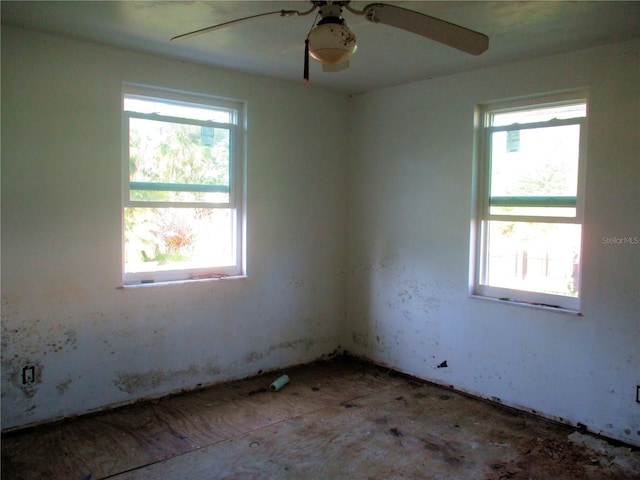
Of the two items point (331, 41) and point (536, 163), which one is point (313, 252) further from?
point (331, 41)

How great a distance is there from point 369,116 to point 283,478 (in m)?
3.36

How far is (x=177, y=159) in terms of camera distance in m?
3.86

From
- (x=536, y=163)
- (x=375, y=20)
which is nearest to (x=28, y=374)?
(x=375, y=20)

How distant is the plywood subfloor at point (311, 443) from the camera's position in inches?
110

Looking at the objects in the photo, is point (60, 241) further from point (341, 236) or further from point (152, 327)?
point (341, 236)

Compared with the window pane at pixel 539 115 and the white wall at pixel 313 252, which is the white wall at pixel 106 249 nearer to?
the white wall at pixel 313 252

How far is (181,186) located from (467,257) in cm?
A: 244

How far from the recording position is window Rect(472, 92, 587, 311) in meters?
3.47

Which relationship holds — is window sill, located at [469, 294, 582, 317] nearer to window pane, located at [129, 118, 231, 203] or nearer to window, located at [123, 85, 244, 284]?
window, located at [123, 85, 244, 284]

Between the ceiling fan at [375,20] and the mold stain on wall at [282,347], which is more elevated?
the ceiling fan at [375,20]

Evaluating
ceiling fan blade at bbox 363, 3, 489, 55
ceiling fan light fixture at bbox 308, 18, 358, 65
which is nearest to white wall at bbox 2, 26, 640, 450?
ceiling fan blade at bbox 363, 3, 489, 55

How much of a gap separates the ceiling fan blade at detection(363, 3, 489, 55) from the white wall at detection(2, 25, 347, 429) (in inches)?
87.0

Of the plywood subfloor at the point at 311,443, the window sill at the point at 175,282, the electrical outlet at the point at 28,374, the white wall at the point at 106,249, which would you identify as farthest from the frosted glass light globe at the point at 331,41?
the electrical outlet at the point at 28,374

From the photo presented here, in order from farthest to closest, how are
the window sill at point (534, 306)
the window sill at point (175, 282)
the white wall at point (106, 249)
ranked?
the window sill at point (175, 282)
the window sill at point (534, 306)
the white wall at point (106, 249)
